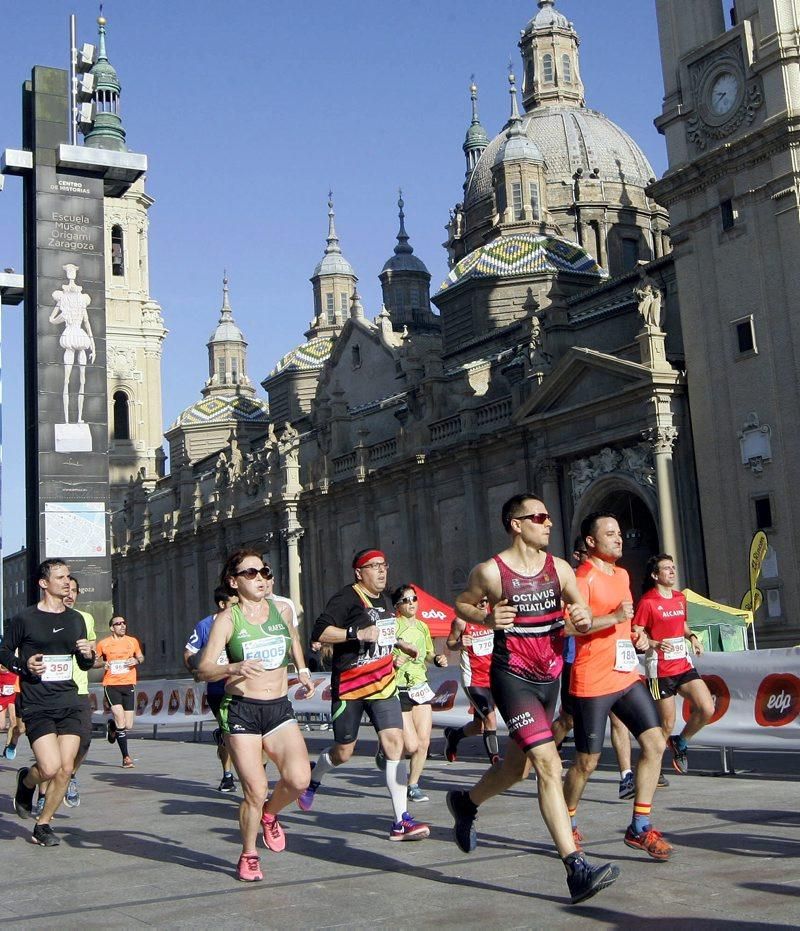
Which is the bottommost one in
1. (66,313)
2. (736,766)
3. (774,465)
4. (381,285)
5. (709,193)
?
(736,766)

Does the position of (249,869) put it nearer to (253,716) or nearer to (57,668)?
(253,716)

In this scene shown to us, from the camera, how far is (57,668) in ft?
34.2

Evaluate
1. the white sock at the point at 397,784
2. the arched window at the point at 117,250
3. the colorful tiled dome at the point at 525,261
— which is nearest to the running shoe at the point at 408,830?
the white sock at the point at 397,784

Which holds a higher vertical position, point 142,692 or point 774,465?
point 774,465

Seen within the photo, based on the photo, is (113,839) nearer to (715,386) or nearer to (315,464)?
(715,386)

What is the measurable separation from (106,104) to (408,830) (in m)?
67.0

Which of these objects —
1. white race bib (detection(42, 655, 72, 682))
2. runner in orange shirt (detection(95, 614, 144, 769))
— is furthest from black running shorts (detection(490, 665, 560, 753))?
runner in orange shirt (detection(95, 614, 144, 769))

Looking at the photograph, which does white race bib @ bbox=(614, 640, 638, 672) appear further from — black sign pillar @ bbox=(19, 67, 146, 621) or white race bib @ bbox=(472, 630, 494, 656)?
black sign pillar @ bbox=(19, 67, 146, 621)

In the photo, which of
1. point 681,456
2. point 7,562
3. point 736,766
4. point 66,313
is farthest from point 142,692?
point 7,562

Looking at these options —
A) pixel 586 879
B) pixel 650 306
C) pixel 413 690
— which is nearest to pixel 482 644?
pixel 413 690

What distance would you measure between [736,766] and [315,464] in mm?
33978

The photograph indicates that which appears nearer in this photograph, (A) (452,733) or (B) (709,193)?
(A) (452,733)

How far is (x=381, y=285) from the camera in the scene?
245ft

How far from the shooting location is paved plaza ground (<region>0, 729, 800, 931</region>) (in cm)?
682
